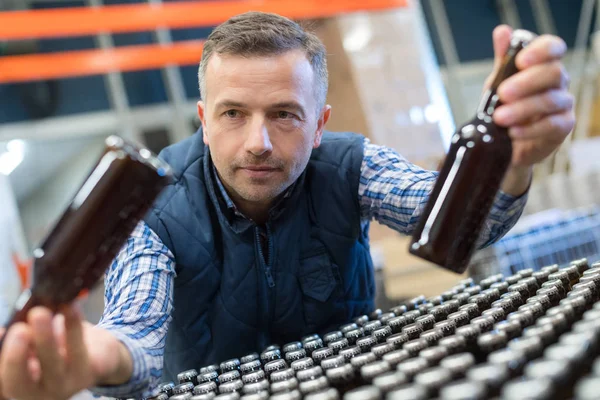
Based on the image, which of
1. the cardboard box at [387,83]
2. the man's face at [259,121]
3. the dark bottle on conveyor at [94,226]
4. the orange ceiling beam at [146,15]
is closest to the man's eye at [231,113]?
the man's face at [259,121]

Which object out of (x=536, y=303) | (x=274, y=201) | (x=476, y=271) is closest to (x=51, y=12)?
(x=274, y=201)

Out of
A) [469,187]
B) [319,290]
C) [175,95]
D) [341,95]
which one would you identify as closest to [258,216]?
[319,290]

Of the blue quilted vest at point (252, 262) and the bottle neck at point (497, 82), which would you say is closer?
the bottle neck at point (497, 82)

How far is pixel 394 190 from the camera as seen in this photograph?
156cm

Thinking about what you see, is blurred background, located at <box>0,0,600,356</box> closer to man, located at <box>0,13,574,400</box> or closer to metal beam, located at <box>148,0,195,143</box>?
metal beam, located at <box>148,0,195,143</box>

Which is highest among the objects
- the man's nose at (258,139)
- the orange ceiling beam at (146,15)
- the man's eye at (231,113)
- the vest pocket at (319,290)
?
the orange ceiling beam at (146,15)

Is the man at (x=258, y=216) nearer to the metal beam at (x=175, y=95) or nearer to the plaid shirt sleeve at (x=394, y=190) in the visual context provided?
the plaid shirt sleeve at (x=394, y=190)

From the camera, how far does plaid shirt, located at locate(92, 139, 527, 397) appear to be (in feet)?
3.54

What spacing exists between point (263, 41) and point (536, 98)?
2.38 ft

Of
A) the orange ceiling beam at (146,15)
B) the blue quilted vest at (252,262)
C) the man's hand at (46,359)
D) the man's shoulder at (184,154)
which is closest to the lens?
the man's hand at (46,359)

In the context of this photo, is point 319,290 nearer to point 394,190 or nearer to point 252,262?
point 252,262

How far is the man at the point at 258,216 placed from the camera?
4.34 feet

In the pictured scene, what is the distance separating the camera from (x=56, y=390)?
2.68 ft

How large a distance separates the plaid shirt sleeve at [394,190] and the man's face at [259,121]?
0.28m
